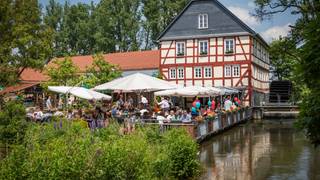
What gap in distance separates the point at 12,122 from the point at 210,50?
29.9m

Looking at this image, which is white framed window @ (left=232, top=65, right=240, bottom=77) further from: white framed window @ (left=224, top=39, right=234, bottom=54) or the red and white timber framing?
white framed window @ (left=224, top=39, right=234, bottom=54)

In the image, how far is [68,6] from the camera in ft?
220

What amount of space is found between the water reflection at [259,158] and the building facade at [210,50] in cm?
1742

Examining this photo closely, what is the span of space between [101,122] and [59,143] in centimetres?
894

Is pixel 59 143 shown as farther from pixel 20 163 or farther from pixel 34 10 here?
pixel 34 10

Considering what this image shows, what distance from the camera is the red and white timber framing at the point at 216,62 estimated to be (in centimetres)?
4016

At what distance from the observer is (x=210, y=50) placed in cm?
4116

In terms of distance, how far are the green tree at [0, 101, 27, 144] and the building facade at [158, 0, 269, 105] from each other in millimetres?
29032

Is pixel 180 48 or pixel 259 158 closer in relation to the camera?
pixel 259 158

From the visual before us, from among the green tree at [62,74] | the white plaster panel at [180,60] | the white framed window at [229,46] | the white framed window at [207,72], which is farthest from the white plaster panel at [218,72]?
the green tree at [62,74]

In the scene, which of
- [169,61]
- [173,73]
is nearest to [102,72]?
[169,61]

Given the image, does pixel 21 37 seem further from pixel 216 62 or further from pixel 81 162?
pixel 216 62

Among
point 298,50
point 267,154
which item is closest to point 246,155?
point 267,154

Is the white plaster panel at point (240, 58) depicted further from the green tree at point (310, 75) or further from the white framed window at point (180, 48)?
the green tree at point (310, 75)
